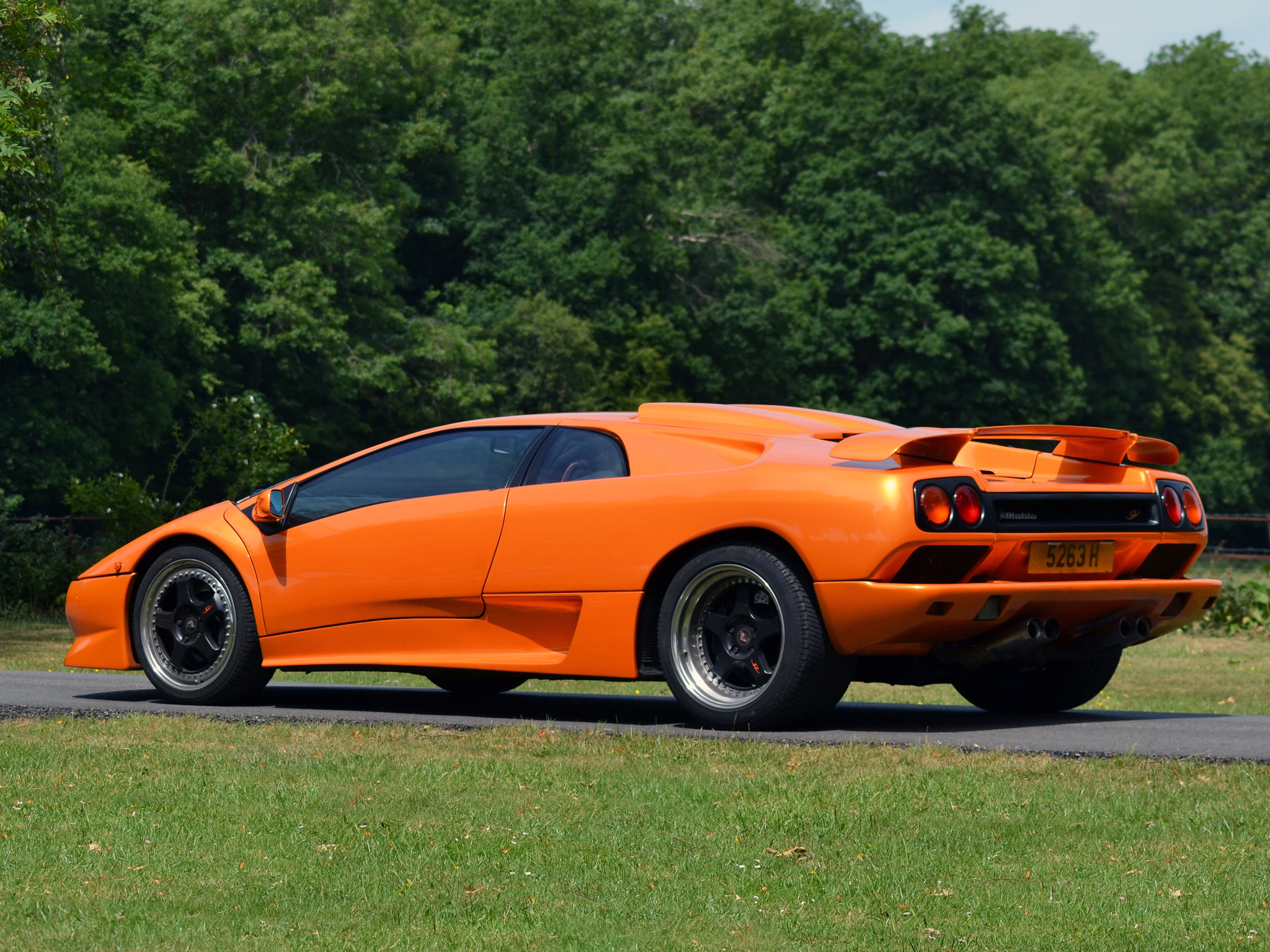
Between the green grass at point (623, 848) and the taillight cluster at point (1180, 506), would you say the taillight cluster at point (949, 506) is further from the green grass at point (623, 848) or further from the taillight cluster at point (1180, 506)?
the taillight cluster at point (1180, 506)

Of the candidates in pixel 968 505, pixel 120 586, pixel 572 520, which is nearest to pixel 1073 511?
pixel 968 505

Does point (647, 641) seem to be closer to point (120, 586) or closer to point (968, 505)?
point (968, 505)

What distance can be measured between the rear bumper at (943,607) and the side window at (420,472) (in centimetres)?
181

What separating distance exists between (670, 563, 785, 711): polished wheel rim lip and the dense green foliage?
17.9 m

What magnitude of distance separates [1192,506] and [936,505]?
5.09 ft

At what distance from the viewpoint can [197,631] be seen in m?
8.67

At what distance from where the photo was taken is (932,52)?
2072 inches

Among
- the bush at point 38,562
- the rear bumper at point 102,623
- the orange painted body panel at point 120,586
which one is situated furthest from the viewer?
the bush at point 38,562

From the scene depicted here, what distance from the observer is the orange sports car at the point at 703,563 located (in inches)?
270

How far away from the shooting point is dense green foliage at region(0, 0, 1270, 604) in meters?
36.6

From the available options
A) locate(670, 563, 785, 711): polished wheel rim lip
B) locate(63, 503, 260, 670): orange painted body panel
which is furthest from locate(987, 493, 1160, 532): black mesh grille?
locate(63, 503, 260, 670): orange painted body panel

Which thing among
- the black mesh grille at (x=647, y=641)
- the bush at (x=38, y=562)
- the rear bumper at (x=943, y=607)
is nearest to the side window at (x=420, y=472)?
the black mesh grille at (x=647, y=641)

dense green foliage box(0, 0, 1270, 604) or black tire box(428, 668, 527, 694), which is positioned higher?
dense green foliage box(0, 0, 1270, 604)

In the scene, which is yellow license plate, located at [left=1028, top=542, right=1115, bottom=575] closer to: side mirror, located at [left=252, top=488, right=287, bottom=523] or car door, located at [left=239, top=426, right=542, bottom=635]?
car door, located at [left=239, top=426, right=542, bottom=635]
